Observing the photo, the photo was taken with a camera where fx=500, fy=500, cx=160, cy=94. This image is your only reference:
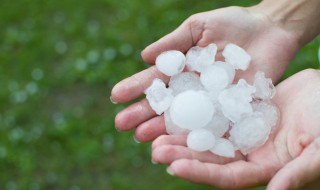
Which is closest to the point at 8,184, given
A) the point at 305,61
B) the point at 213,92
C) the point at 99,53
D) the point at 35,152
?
the point at 35,152

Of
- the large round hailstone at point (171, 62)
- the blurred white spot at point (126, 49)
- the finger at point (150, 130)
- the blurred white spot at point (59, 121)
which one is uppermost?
the large round hailstone at point (171, 62)

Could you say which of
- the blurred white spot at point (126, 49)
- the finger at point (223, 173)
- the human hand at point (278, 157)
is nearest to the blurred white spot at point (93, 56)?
the blurred white spot at point (126, 49)

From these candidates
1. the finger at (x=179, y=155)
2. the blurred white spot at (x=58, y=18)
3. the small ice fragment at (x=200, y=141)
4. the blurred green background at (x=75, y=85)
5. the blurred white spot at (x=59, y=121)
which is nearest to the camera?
the finger at (x=179, y=155)

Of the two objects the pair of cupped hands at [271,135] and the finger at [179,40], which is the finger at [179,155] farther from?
the finger at [179,40]

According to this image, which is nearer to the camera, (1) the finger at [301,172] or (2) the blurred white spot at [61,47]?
(1) the finger at [301,172]

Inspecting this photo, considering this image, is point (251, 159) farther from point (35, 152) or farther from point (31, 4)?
point (31, 4)

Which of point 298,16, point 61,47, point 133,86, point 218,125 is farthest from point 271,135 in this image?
point 61,47

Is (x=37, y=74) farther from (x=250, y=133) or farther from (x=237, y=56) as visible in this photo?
(x=250, y=133)

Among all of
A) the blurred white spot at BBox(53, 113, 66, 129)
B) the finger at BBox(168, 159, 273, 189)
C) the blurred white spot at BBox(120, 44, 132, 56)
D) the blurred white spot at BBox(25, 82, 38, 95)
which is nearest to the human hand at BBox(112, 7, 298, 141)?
the finger at BBox(168, 159, 273, 189)
